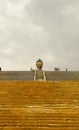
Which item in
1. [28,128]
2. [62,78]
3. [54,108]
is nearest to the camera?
[28,128]

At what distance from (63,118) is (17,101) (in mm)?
1427

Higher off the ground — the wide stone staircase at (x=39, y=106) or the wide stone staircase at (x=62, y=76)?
the wide stone staircase at (x=62, y=76)

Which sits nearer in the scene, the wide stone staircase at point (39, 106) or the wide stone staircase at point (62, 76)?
the wide stone staircase at point (39, 106)

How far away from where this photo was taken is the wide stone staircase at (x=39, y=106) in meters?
5.92

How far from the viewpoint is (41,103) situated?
23.0ft

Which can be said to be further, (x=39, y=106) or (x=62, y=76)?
Result: (x=62, y=76)

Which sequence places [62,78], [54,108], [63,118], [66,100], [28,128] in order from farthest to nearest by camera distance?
[62,78] → [66,100] → [54,108] → [63,118] → [28,128]

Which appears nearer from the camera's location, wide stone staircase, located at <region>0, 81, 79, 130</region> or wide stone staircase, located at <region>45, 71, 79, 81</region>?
wide stone staircase, located at <region>0, 81, 79, 130</region>

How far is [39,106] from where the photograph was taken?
6824 mm

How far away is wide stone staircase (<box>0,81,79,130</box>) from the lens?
5923 mm

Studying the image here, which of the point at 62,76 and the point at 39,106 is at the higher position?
the point at 62,76

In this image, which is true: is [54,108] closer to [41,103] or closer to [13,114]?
[41,103]

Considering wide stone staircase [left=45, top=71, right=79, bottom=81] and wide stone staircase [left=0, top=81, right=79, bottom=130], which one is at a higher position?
wide stone staircase [left=45, top=71, right=79, bottom=81]

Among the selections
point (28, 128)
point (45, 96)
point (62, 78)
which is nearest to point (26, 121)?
point (28, 128)
